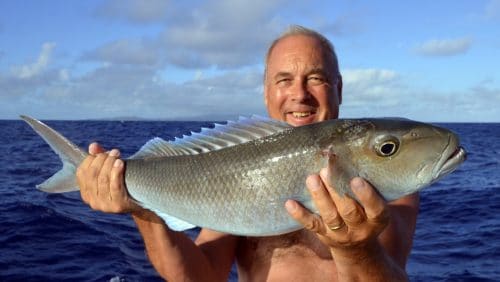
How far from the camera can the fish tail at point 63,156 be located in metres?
4.45

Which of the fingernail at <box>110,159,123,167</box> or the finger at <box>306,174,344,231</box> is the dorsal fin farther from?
the finger at <box>306,174,344,231</box>

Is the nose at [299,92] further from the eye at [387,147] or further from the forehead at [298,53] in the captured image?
the eye at [387,147]

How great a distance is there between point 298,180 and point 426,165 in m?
0.84

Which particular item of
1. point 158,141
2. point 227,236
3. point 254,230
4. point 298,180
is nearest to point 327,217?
point 298,180

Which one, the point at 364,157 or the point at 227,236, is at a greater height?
the point at 364,157

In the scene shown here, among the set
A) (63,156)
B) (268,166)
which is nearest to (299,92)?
(268,166)

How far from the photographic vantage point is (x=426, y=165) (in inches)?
136

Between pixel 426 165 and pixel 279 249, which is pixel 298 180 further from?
pixel 279 249

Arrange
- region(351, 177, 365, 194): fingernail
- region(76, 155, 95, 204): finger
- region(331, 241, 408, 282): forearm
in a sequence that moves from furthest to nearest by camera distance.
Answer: region(76, 155, 95, 204): finger
region(331, 241, 408, 282): forearm
region(351, 177, 365, 194): fingernail

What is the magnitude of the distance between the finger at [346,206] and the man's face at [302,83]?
74.3 inches

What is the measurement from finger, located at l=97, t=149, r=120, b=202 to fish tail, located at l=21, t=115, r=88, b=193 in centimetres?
27

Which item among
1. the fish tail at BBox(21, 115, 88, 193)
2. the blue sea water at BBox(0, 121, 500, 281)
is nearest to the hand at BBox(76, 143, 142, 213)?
the fish tail at BBox(21, 115, 88, 193)

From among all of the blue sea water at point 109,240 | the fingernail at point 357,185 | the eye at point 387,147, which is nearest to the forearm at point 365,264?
the fingernail at point 357,185

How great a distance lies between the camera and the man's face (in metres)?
5.30
